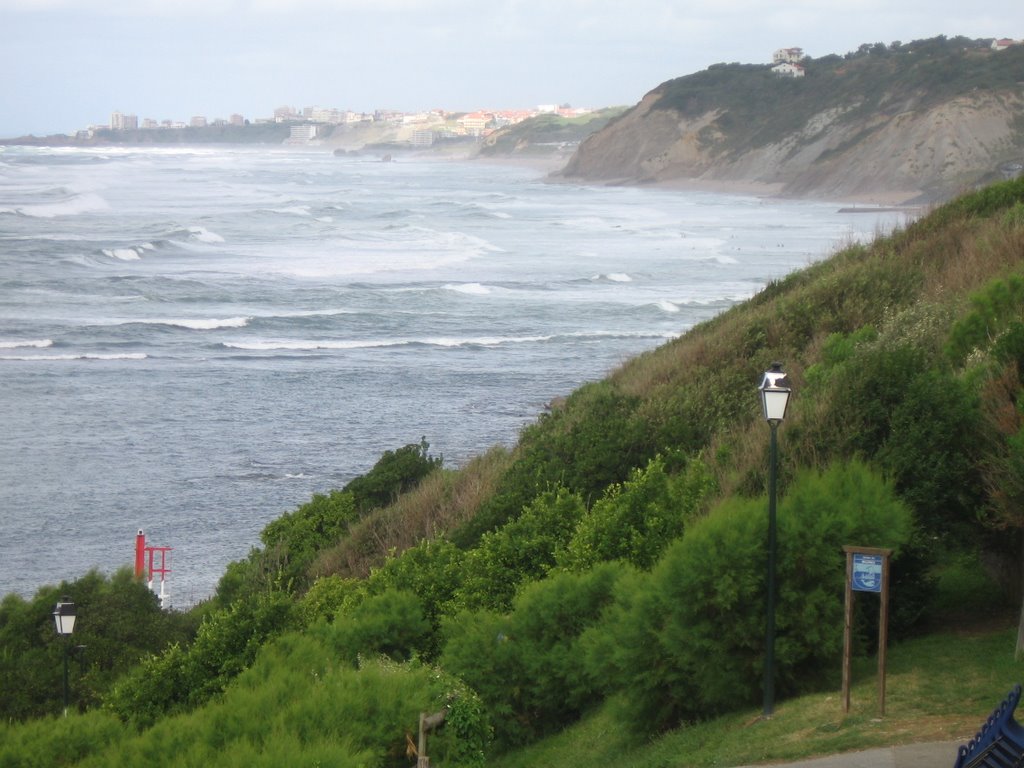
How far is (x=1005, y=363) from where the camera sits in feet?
37.1

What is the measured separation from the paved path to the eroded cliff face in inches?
3035

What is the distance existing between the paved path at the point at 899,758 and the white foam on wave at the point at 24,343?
35.1 metres

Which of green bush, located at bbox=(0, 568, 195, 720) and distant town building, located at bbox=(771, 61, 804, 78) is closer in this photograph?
green bush, located at bbox=(0, 568, 195, 720)

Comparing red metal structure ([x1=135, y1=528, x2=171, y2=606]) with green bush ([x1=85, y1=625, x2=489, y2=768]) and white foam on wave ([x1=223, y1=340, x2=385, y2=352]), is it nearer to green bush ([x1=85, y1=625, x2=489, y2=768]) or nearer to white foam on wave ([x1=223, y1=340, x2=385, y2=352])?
green bush ([x1=85, y1=625, x2=489, y2=768])

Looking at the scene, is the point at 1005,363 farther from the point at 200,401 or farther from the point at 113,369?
the point at 113,369

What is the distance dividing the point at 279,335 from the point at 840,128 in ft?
287

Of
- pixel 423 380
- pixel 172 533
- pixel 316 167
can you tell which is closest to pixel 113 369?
pixel 423 380

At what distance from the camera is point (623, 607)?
10602 millimetres

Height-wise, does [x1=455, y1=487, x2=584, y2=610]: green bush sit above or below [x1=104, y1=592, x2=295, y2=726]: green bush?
above

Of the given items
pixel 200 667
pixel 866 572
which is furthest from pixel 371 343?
pixel 866 572

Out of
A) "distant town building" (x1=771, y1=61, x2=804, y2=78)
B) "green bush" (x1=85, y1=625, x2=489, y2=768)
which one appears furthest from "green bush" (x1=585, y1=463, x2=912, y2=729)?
"distant town building" (x1=771, y1=61, x2=804, y2=78)

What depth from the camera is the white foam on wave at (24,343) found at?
39.9m

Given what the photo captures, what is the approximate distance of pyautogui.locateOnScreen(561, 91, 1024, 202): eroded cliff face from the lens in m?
101

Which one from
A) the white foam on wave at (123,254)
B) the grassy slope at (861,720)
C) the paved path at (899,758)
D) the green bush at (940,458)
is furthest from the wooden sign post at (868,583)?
the white foam on wave at (123,254)
